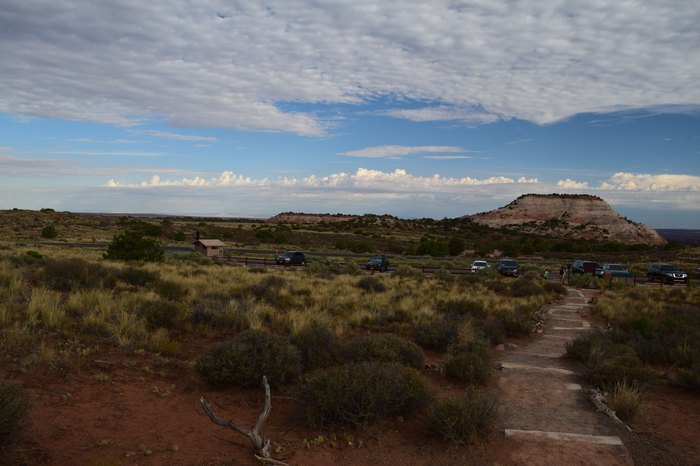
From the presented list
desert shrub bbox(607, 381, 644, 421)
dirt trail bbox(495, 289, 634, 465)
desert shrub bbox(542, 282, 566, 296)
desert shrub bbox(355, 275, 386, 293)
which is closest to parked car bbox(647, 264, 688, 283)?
desert shrub bbox(542, 282, 566, 296)

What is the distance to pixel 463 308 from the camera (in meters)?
17.6

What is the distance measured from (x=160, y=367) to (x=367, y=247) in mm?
60321

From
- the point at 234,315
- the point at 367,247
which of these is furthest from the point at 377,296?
the point at 367,247

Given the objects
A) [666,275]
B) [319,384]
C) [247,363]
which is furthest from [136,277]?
[666,275]

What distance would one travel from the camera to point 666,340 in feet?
42.2

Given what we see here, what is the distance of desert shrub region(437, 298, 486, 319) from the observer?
17062 mm

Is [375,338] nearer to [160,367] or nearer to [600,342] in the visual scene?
[160,367]

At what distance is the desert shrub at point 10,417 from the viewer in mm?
5289

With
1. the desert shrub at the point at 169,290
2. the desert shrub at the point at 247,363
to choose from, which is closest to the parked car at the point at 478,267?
the desert shrub at the point at 169,290

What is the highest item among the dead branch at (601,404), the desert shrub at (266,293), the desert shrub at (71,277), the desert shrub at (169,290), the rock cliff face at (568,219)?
the rock cliff face at (568,219)

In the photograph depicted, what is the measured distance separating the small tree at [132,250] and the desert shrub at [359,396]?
27306 mm

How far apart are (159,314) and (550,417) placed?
8337mm

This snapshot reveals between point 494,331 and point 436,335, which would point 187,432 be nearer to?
point 436,335

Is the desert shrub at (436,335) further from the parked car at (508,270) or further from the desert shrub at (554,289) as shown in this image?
the parked car at (508,270)
